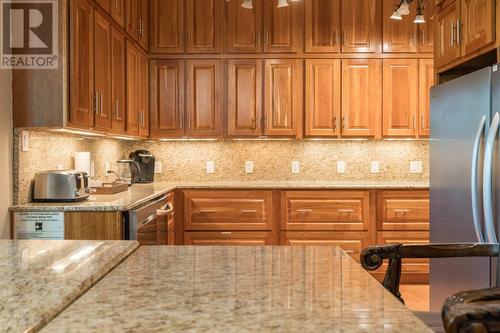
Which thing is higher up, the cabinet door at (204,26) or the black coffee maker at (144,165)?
the cabinet door at (204,26)

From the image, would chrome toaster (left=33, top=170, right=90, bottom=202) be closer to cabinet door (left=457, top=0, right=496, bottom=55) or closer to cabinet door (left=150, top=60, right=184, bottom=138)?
cabinet door (left=150, top=60, right=184, bottom=138)

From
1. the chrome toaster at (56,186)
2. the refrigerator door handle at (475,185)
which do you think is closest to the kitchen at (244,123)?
the chrome toaster at (56,186)

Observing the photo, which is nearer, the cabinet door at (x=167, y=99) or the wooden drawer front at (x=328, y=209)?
the wooden drawer front at (x=328, y=209)

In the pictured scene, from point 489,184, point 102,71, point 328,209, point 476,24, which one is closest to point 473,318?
point 489,184

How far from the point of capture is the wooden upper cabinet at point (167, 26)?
4.32m

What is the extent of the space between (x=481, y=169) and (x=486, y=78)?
416mm

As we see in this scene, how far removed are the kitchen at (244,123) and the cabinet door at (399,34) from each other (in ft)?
0.04

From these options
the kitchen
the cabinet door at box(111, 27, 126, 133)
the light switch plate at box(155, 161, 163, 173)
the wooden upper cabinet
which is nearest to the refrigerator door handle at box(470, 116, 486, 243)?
the kitchen

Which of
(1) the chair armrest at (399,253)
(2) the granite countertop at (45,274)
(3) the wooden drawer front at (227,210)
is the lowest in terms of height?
(3) the wooden drawer front at (227,210)

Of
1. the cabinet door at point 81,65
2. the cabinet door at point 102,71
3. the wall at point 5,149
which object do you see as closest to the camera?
the wall at point 5,149

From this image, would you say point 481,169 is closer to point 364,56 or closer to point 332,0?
point 364,56

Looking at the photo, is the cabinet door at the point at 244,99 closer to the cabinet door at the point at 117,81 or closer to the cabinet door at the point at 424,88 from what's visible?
the cabinet door at the point at 117,81

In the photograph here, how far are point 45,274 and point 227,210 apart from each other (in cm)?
316

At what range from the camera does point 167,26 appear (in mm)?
4332
